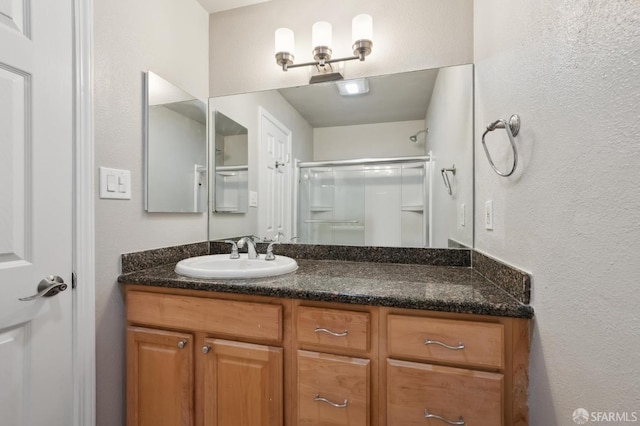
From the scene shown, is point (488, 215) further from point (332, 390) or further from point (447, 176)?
point (332, 390)

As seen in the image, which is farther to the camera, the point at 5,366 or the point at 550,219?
the point at 5,366

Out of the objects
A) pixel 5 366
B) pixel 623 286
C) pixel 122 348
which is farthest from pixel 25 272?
pixel 623 286

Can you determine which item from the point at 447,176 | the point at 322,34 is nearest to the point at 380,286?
the point at 447,176

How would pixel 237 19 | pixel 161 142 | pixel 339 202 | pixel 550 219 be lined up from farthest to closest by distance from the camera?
pixel 237 19 → pixel 339 202 → pixel 161 142 → pixel 550 219

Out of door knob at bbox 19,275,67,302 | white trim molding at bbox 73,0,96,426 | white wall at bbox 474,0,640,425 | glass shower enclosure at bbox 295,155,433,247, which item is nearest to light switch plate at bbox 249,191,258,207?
glass shower enclosure at bbox 295,155,433,247

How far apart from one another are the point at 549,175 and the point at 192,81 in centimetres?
175

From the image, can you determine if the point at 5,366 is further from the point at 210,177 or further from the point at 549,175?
the point at 549,175

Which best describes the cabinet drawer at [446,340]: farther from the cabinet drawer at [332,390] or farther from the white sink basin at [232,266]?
the white sink basin at [232,266]

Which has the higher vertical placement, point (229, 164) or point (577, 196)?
point (229, 164)

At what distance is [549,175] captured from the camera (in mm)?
731

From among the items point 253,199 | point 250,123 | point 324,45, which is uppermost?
point 324,45

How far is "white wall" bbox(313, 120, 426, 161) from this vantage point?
5.01 ft

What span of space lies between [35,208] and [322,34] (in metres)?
1.47

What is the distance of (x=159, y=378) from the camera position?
3.92ft
